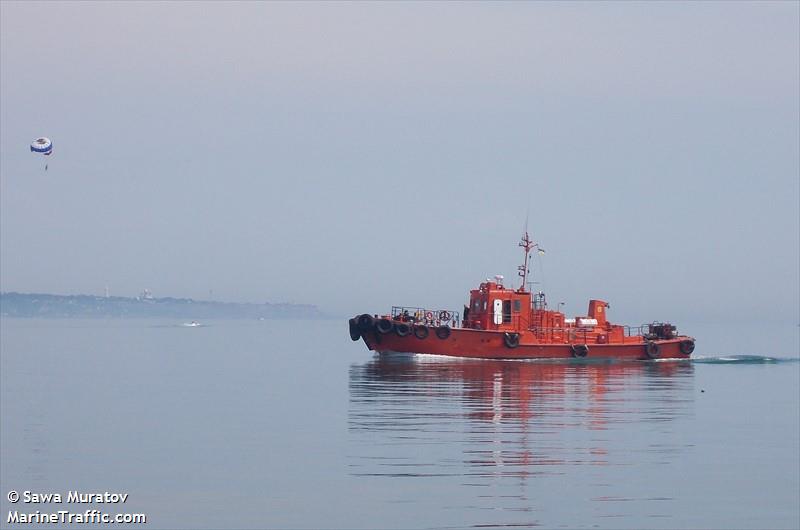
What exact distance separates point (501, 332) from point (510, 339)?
0.60 m

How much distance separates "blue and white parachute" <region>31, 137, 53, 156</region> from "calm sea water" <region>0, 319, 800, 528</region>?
1096 centimetres

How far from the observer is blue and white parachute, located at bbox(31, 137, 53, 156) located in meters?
55.1

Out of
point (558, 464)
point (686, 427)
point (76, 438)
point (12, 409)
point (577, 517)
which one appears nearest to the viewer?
point (577, 517)

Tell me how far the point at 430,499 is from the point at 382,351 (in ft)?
137

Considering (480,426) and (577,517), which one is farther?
(480,426)

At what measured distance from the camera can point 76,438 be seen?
31.9 meters

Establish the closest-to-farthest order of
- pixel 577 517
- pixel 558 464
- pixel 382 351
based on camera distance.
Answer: pixel 577 517 → pixel 558 464 → pixel 382 351

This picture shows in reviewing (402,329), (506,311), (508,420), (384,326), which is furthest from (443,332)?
(508,420)

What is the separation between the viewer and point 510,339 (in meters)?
61.7

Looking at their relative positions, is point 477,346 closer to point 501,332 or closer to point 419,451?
point 501,332

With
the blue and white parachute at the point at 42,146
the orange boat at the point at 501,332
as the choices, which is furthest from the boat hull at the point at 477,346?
the blue and white parachute at the point at 42,146

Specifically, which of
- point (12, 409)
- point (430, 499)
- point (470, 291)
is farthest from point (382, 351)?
point (430, 499)

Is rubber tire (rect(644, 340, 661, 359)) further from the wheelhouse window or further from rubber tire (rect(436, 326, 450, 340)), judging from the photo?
rubber tire (rect(436, 326, 450, 340))

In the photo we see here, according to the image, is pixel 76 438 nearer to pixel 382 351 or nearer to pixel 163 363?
pixel 382 351
